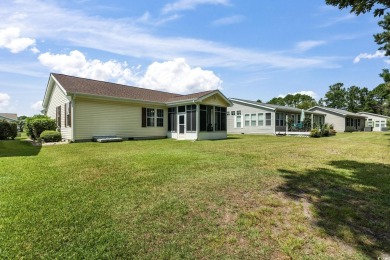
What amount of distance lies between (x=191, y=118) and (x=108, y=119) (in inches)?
245

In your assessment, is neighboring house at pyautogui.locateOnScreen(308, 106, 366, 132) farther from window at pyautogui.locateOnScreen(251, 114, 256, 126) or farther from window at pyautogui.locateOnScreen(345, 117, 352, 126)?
window at pyautogui.locateOnScreen(251, 114, 256, 126)

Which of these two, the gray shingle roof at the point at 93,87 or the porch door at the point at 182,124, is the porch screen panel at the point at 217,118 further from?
the porch door at the point at 182,124

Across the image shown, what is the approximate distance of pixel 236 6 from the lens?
10406 mm

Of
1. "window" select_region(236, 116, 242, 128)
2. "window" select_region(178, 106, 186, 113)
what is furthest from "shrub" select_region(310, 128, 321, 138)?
"window" select_region(178, 106, 186, 113)

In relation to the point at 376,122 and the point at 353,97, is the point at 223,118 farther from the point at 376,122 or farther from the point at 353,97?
the point at 353,97

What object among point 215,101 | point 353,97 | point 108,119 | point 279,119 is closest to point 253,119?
point 279,119

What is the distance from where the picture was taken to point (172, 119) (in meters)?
19.0

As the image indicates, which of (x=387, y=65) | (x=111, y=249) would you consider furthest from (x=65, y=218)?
(x=387, y=65)

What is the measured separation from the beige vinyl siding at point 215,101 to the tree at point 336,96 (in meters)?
72.5

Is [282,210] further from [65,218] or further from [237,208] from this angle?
[65,218]

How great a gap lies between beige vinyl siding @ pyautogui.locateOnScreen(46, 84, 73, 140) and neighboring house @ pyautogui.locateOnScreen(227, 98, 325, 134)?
20014 mm

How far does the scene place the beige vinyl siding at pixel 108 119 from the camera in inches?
571

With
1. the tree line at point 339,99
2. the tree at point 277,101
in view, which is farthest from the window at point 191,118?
the tree at point 277,101

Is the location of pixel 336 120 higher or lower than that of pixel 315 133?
higher
